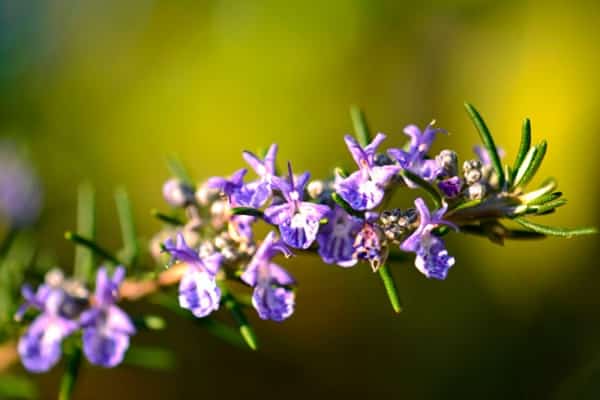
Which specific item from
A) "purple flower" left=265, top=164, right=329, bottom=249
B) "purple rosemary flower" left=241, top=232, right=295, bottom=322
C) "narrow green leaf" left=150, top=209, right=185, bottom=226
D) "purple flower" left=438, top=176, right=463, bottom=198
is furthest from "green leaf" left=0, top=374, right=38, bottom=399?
"purple flower" left=438, top=176, right=463, bottom=198

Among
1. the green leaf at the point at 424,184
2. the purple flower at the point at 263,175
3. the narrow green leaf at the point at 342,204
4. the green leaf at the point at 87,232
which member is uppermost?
the green leaf at the point at 87,232

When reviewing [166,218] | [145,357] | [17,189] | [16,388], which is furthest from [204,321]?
[17,189]

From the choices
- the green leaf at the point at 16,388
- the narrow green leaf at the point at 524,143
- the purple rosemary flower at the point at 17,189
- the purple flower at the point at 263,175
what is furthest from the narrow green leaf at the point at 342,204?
the purple rosemary flower at the point at 17,189

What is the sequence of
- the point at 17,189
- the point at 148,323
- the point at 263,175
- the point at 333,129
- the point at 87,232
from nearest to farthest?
the point at 263,175
the point at 148,323
the point at 87,232
the point at 17,189
the point at 333,129

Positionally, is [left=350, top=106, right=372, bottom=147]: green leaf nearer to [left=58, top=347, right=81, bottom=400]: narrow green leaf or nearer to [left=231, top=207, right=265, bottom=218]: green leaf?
[left=231, top=207, right=265, bottom=218]: green leaf

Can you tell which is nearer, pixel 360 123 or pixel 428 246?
pixel 428 246

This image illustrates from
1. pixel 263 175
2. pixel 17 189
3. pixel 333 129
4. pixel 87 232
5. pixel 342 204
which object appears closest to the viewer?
pixel 342 204

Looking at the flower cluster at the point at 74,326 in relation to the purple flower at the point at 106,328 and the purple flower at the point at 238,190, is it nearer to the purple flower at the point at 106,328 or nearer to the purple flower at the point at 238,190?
the purple flower at the point at 106,328

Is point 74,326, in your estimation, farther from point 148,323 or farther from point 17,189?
point 17,189
